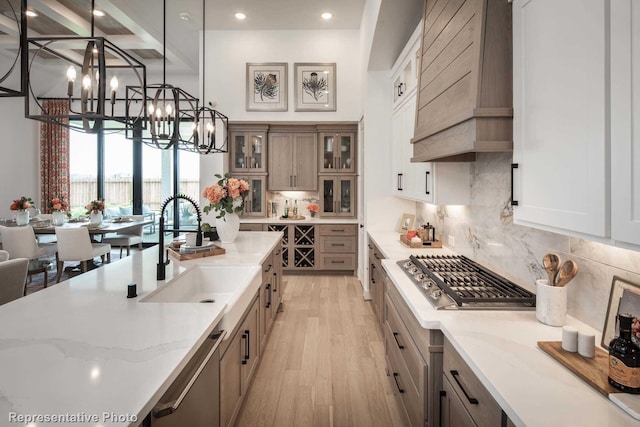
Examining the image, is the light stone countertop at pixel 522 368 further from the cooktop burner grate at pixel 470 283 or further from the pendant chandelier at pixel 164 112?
the pendant chandelier at pixel 164 112

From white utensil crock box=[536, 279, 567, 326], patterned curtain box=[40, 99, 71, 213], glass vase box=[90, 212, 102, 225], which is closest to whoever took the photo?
white utensil crock box=[536, 279, 567, 326]

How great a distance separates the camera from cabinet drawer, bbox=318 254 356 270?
5.84 meters

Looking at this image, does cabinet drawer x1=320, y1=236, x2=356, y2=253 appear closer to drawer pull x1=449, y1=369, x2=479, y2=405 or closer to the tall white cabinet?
the tall white cabinet

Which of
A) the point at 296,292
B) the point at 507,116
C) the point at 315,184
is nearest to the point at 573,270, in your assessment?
the point at 507,116

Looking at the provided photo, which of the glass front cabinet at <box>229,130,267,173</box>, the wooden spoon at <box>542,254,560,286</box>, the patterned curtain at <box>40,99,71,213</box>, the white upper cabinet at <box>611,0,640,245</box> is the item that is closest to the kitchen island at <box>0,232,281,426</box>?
the white upper cabinet at <box>611,0,640,245</box>

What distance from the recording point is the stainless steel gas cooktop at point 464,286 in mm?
1614

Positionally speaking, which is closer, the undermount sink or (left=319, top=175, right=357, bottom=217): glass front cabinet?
the undermount sink

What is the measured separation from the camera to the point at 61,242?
15.1ft

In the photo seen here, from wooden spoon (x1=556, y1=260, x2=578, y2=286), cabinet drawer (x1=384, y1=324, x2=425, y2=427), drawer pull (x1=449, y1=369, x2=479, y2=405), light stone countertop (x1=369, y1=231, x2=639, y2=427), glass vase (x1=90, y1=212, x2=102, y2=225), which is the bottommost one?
cabinet drawer (x1=384, y1=324, x2=425, y2=427)

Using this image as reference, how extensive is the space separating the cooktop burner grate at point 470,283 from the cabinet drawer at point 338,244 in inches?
130

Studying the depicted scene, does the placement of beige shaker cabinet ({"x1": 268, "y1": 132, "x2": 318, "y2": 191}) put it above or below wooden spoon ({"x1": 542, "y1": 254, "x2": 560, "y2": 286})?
above

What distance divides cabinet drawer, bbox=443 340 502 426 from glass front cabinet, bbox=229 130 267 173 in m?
4.89

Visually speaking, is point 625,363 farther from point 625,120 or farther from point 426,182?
point 426,182

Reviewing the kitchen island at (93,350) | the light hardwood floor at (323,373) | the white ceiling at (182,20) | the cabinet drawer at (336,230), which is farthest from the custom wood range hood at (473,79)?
the cabinet drawer at (336,230)
